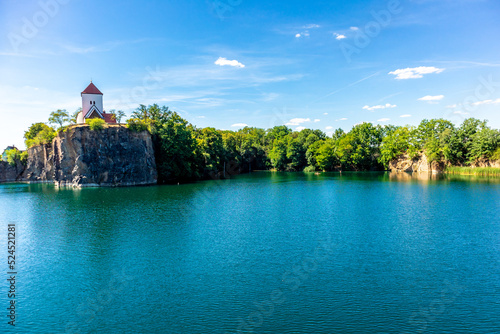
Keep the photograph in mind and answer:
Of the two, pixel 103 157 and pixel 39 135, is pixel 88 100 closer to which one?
pixel 103 157

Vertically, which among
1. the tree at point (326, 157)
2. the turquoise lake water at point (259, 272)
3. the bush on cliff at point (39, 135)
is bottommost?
the turquoise lake water at point (259, 272)

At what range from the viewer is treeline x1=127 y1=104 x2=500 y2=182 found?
7438 cm

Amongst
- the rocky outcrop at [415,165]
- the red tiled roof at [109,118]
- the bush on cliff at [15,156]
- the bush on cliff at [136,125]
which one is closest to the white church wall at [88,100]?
the red tiled roof at [109,118]

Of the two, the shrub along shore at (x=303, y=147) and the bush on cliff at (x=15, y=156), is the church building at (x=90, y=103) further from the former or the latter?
the bush on cliff at (x=15, y=156)

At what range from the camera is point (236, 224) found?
29.3 metres

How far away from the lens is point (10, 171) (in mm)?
85562

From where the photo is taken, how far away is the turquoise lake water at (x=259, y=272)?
42.2 ft

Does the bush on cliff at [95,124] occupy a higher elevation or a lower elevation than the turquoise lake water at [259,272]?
higher

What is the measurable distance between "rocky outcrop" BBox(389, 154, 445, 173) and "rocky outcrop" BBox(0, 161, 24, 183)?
117325 millimetres

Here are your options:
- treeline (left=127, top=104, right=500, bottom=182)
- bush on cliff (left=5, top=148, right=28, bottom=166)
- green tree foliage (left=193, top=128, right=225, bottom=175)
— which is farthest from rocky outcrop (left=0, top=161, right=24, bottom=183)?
green tree foliage (left=193, top=128, right=225, bottom=175)

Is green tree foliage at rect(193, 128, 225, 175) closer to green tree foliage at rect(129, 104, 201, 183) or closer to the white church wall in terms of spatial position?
green tree foliage at rect(129, 104, 201, 183)

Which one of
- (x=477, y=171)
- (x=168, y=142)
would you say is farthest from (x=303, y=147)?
A: (x=168, y=142)

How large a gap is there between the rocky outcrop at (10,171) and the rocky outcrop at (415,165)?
385 ft

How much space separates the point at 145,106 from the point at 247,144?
51.8m
